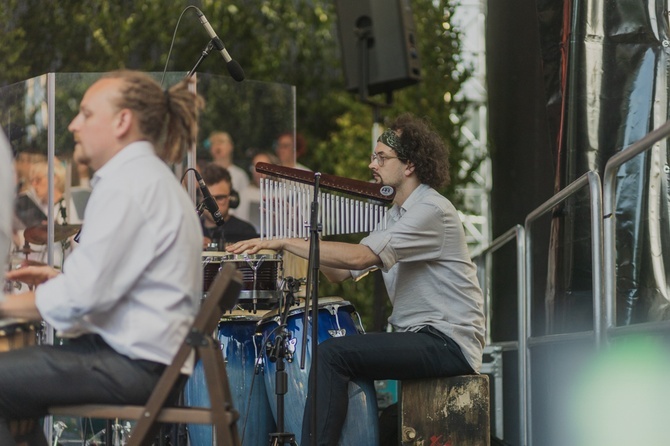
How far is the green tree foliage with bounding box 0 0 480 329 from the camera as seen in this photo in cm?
917

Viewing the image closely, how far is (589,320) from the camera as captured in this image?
171 inches

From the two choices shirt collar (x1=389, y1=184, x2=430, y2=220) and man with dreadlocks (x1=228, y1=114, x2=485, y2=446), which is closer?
man with dreadlocks (x1=228, y1=114, x2=485, y2=446)

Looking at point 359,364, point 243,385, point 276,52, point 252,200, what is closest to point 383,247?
point 359,364

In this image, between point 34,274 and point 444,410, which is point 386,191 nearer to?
point 444,410

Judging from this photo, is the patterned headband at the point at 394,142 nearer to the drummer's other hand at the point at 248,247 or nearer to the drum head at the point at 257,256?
the drum head at the point at 257,256

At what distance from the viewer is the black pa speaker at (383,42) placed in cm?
689

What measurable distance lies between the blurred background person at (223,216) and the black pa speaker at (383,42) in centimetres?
112

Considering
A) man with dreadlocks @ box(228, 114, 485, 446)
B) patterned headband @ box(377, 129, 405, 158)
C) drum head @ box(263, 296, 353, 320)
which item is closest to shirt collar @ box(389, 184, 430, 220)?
man with dreadlocks @ box(228, 114, 485, 446)

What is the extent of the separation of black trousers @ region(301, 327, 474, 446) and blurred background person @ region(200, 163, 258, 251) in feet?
9.14

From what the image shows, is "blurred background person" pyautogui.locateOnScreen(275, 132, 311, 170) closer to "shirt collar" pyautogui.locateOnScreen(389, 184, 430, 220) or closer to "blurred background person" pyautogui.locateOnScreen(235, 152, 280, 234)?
"blurred background person" pyautogui.locateOnScreen(235, 152, 280, 234)

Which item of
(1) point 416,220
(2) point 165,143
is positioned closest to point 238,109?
(1) point 416,220

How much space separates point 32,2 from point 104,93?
6494 millimetres

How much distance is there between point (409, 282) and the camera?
184 inches

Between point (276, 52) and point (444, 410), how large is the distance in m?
7.74
